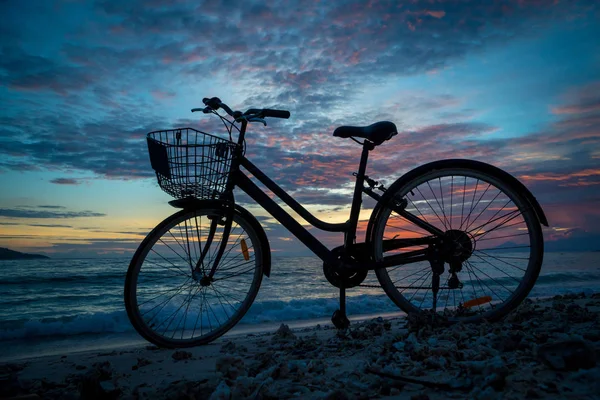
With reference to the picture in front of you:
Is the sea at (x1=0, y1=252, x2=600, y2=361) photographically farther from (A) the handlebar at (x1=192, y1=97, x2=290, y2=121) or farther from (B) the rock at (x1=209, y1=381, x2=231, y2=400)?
(B) the rock at (x1=209, y1=381, x2=231, y2=400)

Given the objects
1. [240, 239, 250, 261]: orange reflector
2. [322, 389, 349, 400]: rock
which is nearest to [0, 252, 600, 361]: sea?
[240, 239, 250, 261]: orange reflector

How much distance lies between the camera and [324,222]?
330cm

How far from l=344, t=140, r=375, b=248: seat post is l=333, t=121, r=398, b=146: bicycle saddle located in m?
0.10

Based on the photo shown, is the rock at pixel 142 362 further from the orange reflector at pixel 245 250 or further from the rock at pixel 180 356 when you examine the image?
the orange reflector at pixel 245 250

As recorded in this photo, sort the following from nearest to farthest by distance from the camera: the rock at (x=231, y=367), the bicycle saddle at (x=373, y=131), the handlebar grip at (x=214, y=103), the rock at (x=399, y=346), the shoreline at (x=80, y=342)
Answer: the rock at (x=231, y=367) → the rock at (x=399, y=346) → the bicycle saddle at (x=373, y=131) → the handlebar grip at (x=214, y=103) → the shoreline at (x=80, y=342)

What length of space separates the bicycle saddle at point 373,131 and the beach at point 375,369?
1.58 m

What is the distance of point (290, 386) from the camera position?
5.88 feet

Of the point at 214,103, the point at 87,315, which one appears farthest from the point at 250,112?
the point at 87,315

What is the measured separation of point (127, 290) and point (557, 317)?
12.2ft

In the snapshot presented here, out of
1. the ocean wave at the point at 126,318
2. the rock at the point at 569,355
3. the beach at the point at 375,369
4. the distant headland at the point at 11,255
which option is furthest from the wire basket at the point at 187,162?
the distant headland at the point at 11,255

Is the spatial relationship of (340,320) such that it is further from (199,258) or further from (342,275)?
(199,258)

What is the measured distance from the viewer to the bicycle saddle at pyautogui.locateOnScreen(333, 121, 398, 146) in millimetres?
3055

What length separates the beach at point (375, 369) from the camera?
1.56 metres

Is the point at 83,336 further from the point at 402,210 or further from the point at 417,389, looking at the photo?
the point at 417,389
